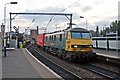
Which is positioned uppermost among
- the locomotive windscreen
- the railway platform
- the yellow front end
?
the locomotive windscreen

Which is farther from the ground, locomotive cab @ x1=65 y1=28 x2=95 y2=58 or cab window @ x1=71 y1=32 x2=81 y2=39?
cab window @ x1=71 y1=32 x2=81 y2=39

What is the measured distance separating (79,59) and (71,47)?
1.50 meters

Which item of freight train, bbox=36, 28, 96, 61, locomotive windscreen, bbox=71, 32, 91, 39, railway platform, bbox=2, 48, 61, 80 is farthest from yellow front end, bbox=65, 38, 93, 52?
railway platform, bbox=2, 48, 61, 80

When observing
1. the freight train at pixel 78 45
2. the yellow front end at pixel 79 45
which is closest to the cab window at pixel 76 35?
the freight train at pixel 78 45

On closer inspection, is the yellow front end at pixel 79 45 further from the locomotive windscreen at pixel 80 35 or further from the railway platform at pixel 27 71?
the railway platform at pixel 27 71

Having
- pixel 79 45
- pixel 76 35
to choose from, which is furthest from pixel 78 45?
pixel 76 35

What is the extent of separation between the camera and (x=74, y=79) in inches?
621

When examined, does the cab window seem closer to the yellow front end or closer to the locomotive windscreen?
the locomotive windscreen

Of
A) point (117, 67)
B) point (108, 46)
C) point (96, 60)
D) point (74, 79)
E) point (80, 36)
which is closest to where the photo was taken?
point (74, 79)

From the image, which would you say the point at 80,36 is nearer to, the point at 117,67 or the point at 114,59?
the point at 114,59

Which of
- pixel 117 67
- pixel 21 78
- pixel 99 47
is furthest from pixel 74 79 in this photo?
pixel 99 47

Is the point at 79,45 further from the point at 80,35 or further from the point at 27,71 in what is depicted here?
the point at 27,71

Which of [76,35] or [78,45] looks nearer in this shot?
[78,45]

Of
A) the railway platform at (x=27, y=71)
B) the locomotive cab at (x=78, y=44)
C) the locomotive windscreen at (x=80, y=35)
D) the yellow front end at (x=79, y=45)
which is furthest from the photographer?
the locomotive windscreen at (x=80, y=35)
